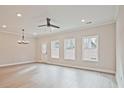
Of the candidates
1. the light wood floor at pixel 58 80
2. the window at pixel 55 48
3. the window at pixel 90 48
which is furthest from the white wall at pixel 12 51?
the window at pixel 90 48

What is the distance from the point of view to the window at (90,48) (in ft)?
18.0

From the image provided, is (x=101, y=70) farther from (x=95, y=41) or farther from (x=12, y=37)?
(x=12, y=37)

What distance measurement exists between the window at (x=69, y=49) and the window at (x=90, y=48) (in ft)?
2.63

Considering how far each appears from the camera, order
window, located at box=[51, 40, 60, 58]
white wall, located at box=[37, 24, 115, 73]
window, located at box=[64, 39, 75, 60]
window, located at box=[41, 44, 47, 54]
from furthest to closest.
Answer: window, located at box=[41, 44, 47, 54], window, located at box=[51, 40, 60, 58], window, located at box=[64, 39, 75, 60], white wall, located at box=[37, 24, 115, 73]

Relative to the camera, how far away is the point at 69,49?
6.77m

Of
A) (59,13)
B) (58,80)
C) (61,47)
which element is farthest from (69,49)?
(59,13)

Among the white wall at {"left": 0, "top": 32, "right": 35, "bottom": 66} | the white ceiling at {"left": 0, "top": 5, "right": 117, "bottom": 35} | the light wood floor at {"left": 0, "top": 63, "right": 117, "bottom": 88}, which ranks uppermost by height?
the white ceiling at {"left": 0, "top": 5, "right": 117, "bottom": 35}

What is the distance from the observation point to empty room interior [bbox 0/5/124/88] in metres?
3.77

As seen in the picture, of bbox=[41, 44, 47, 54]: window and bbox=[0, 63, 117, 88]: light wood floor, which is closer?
bbox=[0, 63, 117, 88]: light wood floor

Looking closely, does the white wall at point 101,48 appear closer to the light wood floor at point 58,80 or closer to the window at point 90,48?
the window at point 90,48

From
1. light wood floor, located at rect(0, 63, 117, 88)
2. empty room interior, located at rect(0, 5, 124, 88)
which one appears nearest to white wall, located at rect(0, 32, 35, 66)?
empty room interior, located at rect(0, 5, 124, 88)

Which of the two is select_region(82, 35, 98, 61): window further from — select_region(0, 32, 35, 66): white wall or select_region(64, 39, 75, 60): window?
select_region(0, 32, 35, 66): white wall
